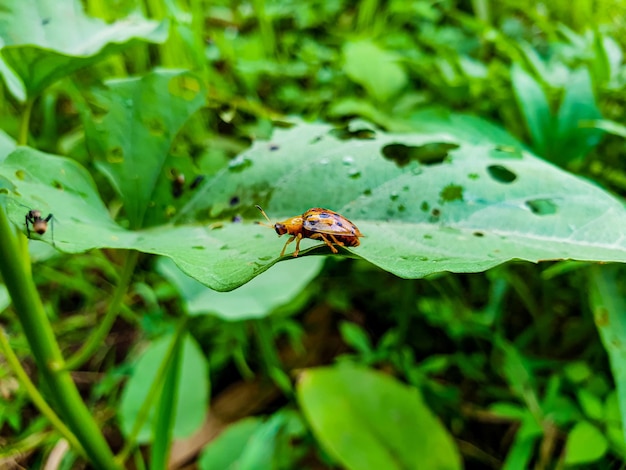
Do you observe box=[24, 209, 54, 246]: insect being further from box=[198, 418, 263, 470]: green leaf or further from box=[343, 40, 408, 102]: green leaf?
box=[343, 40, 408, 102]: green leaf

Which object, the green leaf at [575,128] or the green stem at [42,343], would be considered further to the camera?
the green leaf at [575,128]

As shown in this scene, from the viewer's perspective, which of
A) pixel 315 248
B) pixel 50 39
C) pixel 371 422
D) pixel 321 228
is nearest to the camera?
pixel 315 248

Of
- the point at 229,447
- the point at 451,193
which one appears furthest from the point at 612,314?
the point at 229,447

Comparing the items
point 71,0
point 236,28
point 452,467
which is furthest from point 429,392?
point 236,28

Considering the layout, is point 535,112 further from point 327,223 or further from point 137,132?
point 137,132

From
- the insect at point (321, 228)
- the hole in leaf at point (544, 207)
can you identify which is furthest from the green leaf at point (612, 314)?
the insect at point (321, 228)

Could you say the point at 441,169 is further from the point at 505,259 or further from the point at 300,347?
the point at 300,347

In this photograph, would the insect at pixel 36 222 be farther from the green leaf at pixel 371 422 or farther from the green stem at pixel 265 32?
the green stem at pixel 265 32
